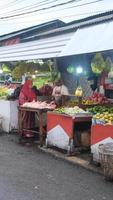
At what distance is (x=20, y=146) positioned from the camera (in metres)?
12.0

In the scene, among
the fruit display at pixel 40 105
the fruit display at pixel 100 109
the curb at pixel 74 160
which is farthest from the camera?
the fruit display at pixel 40 105

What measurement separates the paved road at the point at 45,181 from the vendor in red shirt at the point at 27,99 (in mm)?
2688

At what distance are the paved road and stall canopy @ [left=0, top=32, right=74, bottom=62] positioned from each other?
3.64 meters

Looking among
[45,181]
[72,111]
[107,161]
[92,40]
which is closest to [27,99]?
[72,111]

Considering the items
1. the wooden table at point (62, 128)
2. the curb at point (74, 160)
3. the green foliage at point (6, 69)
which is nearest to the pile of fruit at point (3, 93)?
the green foliage at point (6, 69)

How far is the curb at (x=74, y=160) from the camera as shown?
8.95 m

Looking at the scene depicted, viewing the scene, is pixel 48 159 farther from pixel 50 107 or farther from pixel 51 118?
pixel 50 107

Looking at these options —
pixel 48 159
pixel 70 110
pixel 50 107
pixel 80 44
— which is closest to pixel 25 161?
pixel 48 159

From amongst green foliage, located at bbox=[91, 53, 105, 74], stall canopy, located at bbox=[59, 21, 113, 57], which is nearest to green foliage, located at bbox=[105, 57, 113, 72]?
green foliage, located at bbox=[91, 53, 105, 74]

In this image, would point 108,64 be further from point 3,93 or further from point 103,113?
point 3,93

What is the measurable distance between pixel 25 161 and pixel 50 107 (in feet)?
8.51

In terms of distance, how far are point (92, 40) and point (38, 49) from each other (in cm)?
407

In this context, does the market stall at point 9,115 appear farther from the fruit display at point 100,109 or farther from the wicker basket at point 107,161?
the wicker basket at point 107,161

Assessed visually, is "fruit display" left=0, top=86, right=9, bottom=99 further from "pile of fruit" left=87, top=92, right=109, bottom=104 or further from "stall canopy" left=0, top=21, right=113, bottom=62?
"pile of fruit" left=87, top=92, right=109, bottom=104
